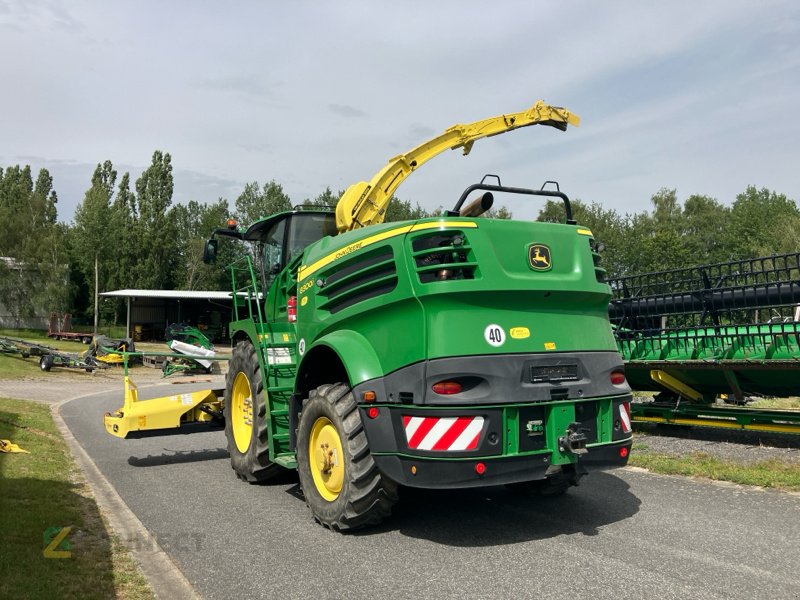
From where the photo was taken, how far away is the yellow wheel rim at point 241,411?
764 cm

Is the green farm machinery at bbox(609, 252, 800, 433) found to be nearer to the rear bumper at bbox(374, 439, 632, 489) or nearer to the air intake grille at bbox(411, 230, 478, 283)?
the rear bumper at bbox(374, 439, 632, 489)

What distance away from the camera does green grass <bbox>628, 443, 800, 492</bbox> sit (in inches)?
265

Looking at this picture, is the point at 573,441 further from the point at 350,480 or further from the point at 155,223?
the point at 155,223

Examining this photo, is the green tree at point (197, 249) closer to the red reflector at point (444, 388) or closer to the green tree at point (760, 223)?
the green tree at point (760, 223)

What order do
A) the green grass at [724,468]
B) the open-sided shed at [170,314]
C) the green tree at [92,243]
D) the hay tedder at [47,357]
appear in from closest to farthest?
the green grass at [724,468]
the hay tedder at [47,357]
the open-sided shed at [170,314]
the green tree at [92,243]

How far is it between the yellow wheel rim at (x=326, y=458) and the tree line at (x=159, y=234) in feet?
116

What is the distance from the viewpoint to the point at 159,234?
5428cm

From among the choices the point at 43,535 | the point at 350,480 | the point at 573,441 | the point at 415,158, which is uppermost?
the point at 415,158

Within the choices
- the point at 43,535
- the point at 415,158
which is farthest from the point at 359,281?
the point at 415,158

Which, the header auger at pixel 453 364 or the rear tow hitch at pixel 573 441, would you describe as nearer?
the header auger at pixel 453 364

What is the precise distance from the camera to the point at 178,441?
10.5 metres

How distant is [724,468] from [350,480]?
15.3ft

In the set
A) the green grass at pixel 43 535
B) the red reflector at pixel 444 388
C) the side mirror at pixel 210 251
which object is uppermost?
the side mirror at pixel 210 251

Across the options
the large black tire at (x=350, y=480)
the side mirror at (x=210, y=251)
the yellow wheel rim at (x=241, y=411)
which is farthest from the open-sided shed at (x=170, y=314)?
the large black tire at (x=350, y=480)
